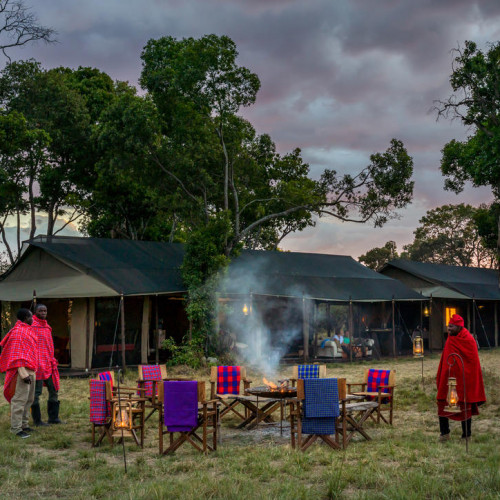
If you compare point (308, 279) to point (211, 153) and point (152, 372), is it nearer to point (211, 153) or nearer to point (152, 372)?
point (211, 153)

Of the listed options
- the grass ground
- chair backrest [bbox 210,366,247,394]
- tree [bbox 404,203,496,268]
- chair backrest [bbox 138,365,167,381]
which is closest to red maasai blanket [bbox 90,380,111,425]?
the grass ground

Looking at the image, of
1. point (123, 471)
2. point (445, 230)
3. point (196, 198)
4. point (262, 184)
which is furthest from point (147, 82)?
point (445, 230)

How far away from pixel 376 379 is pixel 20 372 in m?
4.34

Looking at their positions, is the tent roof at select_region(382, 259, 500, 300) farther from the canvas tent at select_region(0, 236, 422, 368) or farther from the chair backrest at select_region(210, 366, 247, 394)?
the chair backrest at select_region(210, 366, 247, 394)

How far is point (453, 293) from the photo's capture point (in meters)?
20.5

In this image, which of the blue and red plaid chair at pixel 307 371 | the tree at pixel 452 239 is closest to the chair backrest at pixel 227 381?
the blue and red plaid chair at pixel 307 371

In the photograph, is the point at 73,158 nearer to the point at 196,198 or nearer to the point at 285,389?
the point at 196,198

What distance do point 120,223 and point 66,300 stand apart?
33.2 feet

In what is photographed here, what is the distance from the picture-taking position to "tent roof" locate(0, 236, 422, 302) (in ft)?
46.2

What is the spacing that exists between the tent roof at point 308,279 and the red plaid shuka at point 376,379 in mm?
6891

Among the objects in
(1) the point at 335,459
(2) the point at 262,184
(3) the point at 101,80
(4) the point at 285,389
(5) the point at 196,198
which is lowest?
(1) the point at 335,459

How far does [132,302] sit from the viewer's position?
1520 cm

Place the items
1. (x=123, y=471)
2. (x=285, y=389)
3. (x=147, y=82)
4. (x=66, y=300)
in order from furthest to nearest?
1. (x=147, y=82)
2. (x=66, y=300)
3. (x=285, y=389)
4. (x=123, y=471)

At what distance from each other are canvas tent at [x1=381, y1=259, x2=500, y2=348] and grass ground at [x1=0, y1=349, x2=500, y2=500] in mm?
13101
